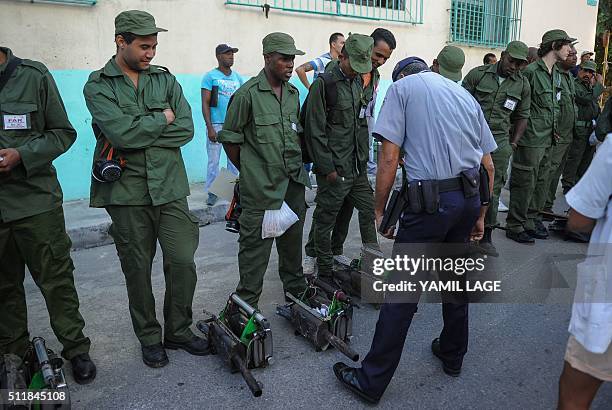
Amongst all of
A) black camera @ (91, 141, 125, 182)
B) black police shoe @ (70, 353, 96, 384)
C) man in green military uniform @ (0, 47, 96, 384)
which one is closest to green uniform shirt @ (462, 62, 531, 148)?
black camera @ (91, 141, 125, 182)

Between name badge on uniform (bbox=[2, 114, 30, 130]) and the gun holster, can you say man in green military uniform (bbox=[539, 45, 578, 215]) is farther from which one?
name badge on uniform (bbox=[2, 114, 30, 130])

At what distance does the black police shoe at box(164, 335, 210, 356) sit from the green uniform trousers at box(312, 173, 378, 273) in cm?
131

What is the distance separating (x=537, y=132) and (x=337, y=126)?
266 cm

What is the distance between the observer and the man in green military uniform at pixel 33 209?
2.67m

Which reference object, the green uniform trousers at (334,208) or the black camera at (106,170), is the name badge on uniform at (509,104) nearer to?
the green uniform trousers at (334,208)

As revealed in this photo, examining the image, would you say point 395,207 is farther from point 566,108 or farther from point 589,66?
point 589,66

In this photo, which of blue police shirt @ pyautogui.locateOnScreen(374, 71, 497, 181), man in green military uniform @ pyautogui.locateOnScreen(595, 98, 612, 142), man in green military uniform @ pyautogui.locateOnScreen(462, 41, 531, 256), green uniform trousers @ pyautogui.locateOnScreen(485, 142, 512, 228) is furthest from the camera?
green uniform trousers @ pyautogui.locateOnScreen(485, 142, 512, 228)

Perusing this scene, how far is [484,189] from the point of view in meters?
2.87

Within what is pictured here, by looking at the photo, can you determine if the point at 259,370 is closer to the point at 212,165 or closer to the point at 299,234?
the point at 299,234

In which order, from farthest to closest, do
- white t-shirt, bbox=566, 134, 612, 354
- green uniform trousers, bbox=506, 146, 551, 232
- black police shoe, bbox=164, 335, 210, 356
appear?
green uniform trousers, bbox=506, 146, 551, 232 → black police shoe, bbox=164, 335, 210, 356 → white t-shirt, bbox=566, 134, 612, 354

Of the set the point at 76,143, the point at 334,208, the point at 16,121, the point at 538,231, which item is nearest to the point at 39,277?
the point at 16,121

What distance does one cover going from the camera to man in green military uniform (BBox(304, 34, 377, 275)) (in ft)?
12.7

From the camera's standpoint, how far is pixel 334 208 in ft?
13.5

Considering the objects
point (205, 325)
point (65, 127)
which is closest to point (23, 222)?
point (65, 127)
